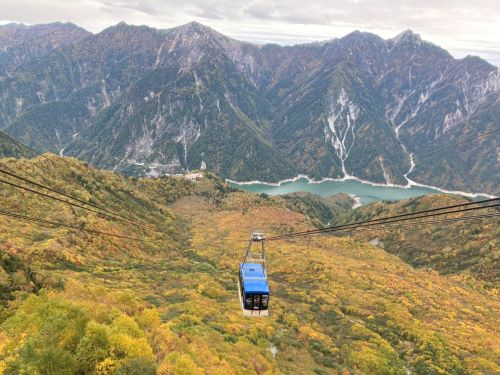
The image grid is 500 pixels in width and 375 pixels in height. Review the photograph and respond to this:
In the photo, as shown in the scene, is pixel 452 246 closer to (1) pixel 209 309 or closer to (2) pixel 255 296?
(1) pixel 209 309

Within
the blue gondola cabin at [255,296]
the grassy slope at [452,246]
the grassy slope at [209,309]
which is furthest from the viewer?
the grassy slope at [452,246]

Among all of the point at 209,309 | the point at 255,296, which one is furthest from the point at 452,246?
the point at 255,296

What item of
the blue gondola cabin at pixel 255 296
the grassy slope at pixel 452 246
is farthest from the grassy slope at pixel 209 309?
the grassy slope at pixel 452 246

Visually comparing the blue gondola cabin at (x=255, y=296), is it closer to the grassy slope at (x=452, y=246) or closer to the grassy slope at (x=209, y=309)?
the grassy slope at (x=209, y=309)

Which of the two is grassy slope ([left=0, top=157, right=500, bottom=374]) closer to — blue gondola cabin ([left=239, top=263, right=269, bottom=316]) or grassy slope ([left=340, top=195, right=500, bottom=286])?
blue gondola cabin ([left=239, top=263, right=269, bottom=316])

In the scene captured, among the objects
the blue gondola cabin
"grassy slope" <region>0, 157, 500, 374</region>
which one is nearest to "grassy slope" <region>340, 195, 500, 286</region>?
"grassy slope" <region>0, 157, 500, 374</region>

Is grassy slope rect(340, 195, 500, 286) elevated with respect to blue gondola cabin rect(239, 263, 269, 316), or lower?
lower

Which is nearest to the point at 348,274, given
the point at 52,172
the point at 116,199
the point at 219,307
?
the point at 219,307

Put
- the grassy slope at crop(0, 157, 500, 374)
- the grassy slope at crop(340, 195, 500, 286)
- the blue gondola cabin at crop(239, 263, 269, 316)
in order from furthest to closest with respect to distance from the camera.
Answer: the grassy slope at crop(340, 195, 500, 286) → the blue gondola cabin at crop(239, 263, 269, 316) → the grassy slope at crop(0, 157, 500, 374)

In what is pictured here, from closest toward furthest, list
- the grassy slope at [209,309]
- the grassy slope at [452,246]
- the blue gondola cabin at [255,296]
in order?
the grassy slope at [209,309] → the blue gondola cabin at [255,296] → the grassy slope at [452,246]
